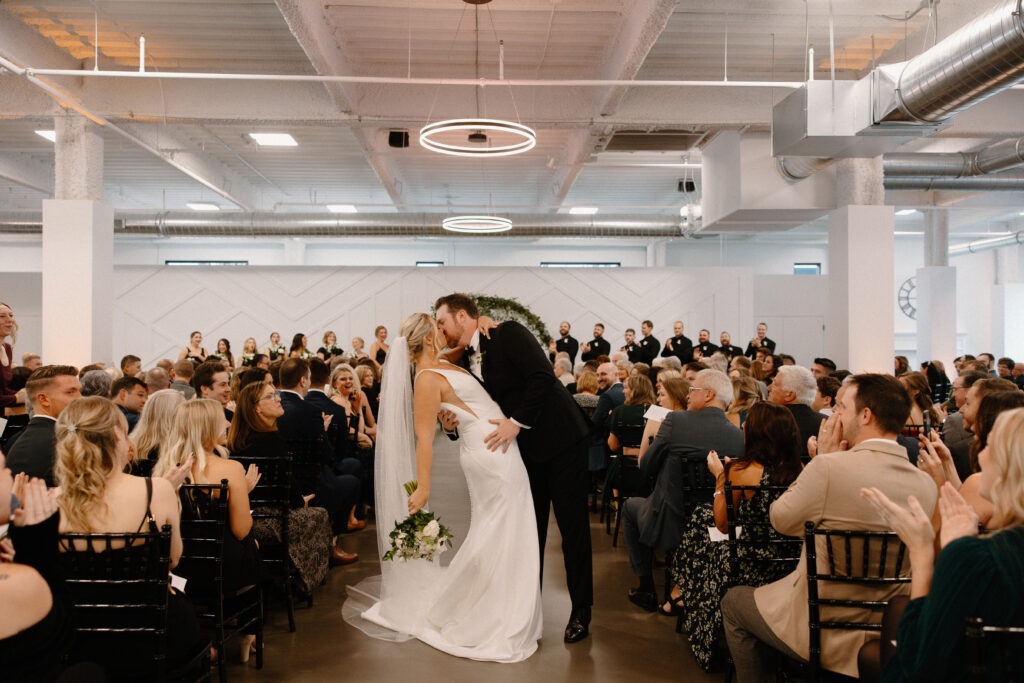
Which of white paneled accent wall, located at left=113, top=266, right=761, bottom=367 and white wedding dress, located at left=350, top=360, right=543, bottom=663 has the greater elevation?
white paneled accent wall, located at left=113, top=266, right=761, bottom=367

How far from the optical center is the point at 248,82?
9445mm

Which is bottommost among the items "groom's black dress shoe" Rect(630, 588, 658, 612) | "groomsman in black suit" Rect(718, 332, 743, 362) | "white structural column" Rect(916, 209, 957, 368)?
"groom's black dress shoe" Rect(630, 588, 658, 612)

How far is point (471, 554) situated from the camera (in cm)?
372

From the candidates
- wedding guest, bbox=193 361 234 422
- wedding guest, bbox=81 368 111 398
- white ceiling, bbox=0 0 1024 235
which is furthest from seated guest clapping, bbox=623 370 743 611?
white ceiling, bbox=0 0 1024 235

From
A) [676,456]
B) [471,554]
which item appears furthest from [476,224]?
[471,554]

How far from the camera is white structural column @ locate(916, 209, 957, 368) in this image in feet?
50.4

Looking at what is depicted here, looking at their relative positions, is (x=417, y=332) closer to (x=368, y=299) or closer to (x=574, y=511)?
(x=574, y=511)

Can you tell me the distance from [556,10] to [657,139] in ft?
13.2

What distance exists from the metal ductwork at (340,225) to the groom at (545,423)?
1157 centimetres

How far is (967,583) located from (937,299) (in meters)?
15.7

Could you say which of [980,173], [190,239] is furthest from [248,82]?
[190,239]

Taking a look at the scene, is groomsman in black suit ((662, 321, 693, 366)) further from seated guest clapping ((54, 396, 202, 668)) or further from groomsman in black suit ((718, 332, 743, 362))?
seated guest clapping ((54, 396, 202, 668))

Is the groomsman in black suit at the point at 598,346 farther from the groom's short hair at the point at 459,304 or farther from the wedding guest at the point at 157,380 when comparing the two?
the groom's short hair at the point at 459,304

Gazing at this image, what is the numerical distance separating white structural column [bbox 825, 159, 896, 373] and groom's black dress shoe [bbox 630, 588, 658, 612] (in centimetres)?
681
